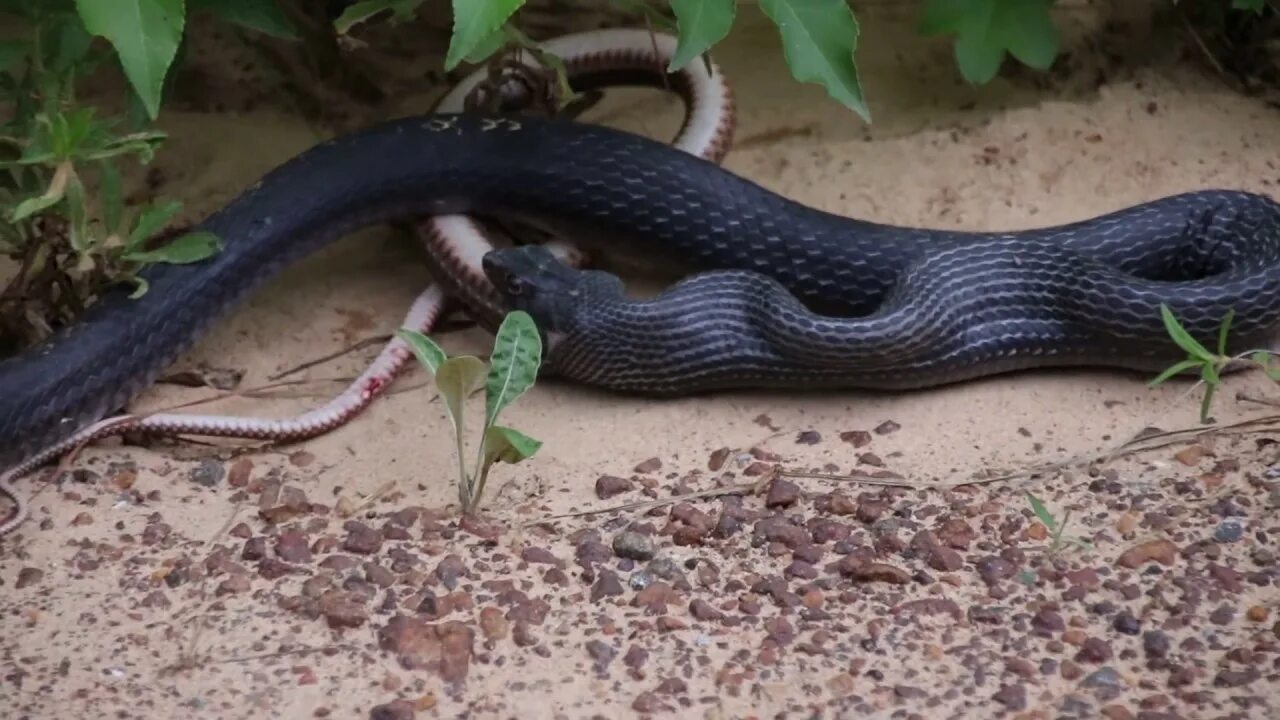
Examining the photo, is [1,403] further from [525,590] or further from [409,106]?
[409,106]

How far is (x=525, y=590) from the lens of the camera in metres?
2.12

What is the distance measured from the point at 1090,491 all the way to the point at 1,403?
2.13 meters

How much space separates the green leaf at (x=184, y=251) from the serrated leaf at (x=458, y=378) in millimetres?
754

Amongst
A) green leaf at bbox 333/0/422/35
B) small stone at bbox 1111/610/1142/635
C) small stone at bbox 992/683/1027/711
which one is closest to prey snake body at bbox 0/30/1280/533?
green leaf at bbox 333/0/422/35

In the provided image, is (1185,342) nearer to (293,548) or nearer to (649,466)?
(649,466)

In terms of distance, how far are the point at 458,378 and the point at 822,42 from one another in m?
0.98

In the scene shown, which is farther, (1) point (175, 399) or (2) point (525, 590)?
(1) point (175, 399)

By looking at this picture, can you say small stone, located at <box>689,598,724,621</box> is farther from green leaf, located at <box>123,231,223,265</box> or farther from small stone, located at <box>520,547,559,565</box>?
green leaf, located at <box>123,231,223,265</box>

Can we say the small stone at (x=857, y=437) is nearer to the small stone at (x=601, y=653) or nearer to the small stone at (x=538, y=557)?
the small stone at (x=538, y=557)

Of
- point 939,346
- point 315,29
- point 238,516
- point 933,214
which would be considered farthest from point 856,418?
point 315,29

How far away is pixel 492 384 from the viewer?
7.97 feet

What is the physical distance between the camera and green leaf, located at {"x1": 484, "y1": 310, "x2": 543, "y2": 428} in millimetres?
2412

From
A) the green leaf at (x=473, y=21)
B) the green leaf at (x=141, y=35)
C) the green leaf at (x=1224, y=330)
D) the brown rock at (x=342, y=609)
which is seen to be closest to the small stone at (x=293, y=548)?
the brown rock at (x=342, y=609)

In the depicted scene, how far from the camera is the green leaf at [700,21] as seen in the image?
8.09 ft
